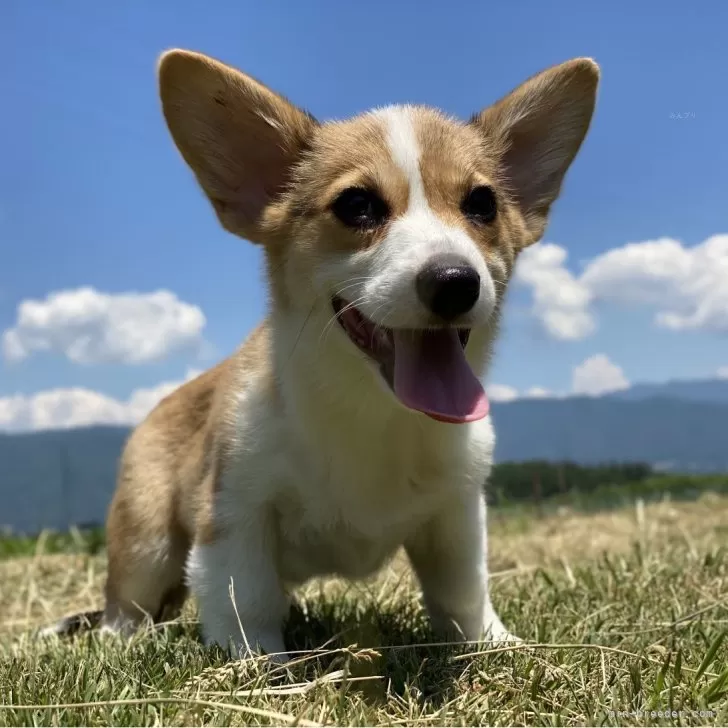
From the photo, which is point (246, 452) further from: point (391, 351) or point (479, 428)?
point (479, 428)

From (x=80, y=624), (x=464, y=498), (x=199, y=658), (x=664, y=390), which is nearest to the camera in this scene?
(x=199, y=658)

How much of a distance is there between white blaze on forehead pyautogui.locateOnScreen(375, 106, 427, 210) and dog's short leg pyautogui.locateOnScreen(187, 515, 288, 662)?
1310mm

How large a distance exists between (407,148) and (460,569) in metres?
1.68

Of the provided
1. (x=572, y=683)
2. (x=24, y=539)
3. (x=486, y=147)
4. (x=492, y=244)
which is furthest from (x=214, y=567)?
(x=24, y=539)

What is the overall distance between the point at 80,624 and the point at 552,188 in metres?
3.07

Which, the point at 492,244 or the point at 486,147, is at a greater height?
the point at 486,147

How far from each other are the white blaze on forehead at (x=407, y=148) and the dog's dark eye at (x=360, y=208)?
11 centimetres

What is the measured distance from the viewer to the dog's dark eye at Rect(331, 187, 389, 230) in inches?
105

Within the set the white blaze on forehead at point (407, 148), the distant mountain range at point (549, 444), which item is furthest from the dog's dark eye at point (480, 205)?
the distant mountain range at point (549, 444)

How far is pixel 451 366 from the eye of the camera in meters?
2.56

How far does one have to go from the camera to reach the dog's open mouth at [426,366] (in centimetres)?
246

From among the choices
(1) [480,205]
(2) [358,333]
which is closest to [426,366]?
(2) [358,333]

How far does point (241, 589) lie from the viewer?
9.25ft

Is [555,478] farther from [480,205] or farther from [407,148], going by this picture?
[407,148]
